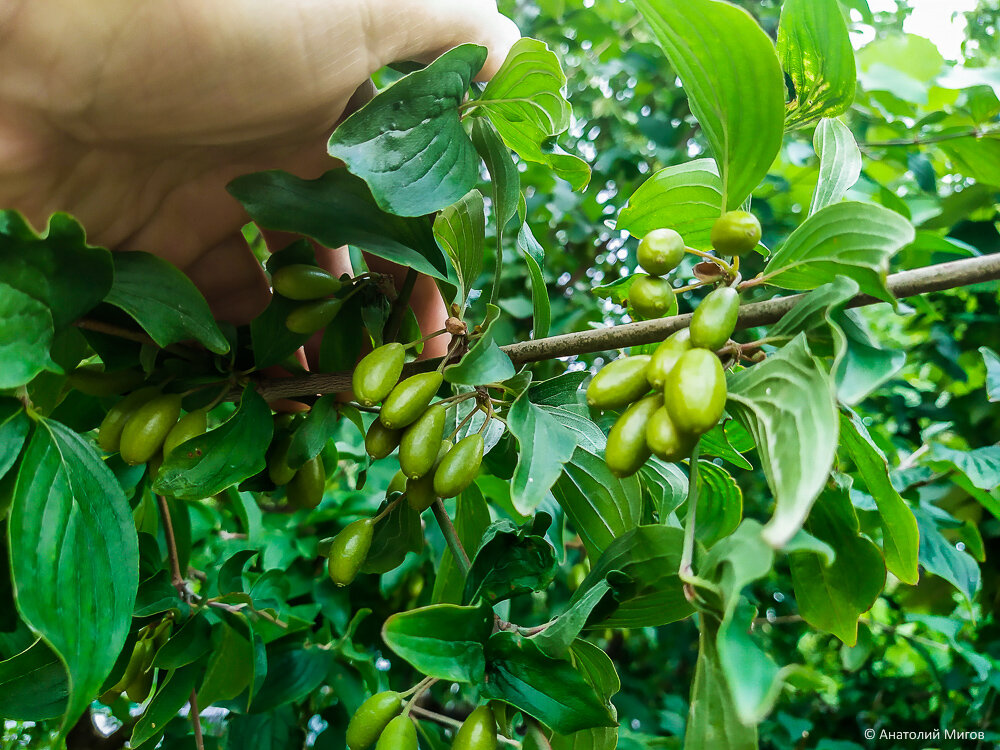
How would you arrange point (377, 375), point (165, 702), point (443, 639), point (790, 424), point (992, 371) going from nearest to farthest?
point (790, 424) → point (443, 639) → point (377, 375) → point (165, 702) → point (992, 371)

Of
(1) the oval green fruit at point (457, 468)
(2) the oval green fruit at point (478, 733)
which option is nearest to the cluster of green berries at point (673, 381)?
(1) the oval green fruit at point (457, 468)

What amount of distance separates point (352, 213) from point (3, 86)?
13.8 inches

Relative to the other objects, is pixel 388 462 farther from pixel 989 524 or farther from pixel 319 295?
pixel 989 524

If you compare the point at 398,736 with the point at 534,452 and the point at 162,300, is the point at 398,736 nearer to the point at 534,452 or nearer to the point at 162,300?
the point at 534,452

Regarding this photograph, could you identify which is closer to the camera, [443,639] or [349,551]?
[443,639]

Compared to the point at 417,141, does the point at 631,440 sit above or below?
below

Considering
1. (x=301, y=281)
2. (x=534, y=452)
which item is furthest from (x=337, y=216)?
(x=534, y=452)

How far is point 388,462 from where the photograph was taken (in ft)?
5.01

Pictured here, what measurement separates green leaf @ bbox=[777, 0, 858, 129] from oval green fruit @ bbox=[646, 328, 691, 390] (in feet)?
1.13

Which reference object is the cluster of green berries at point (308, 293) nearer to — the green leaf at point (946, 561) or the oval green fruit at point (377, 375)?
the oval green fruit at point (377, 375)

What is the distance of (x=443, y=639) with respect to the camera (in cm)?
51

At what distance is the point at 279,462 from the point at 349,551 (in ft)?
0.41

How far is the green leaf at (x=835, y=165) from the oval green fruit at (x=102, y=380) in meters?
0.69

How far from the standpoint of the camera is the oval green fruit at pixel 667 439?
1.46ft
